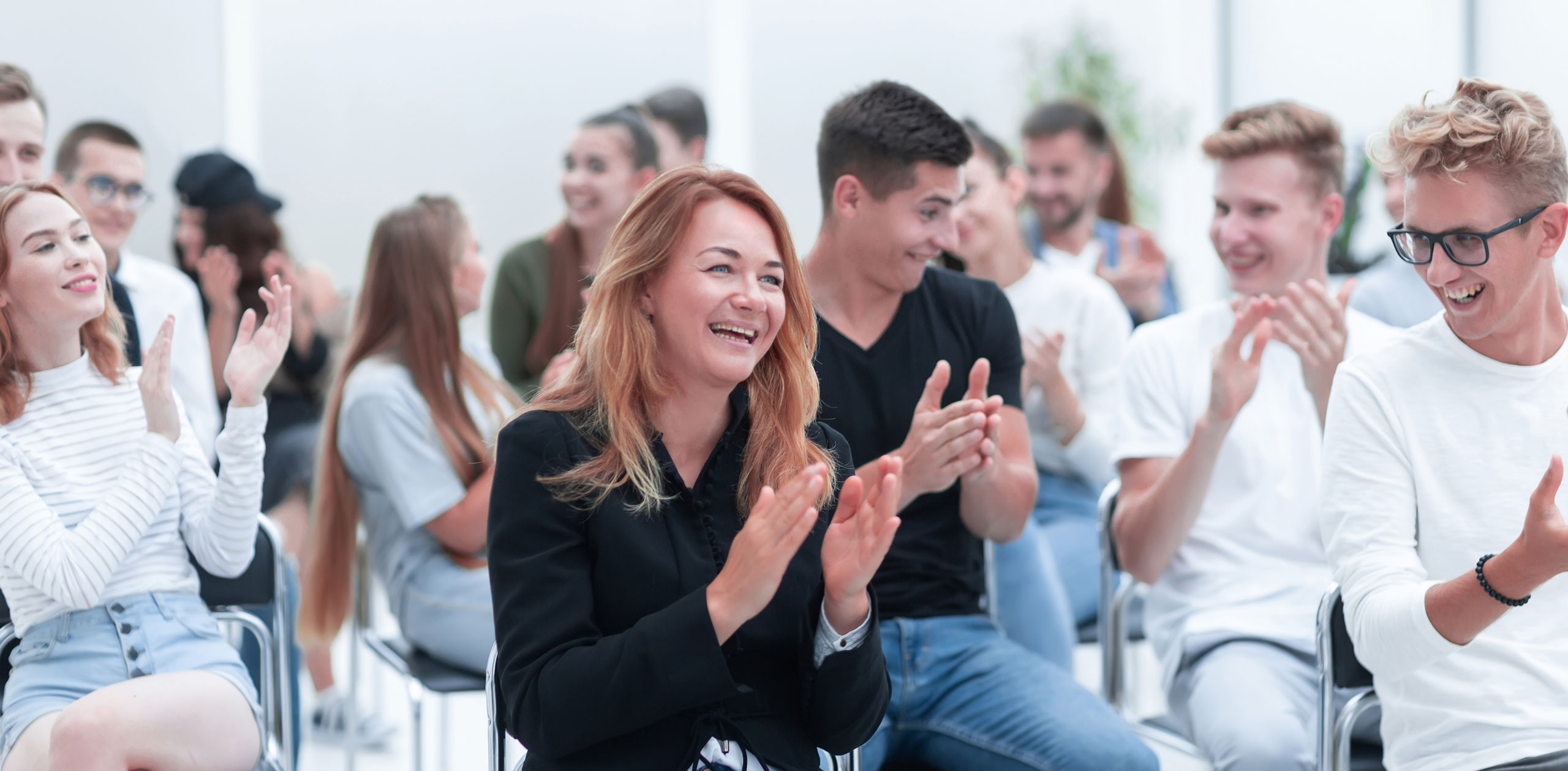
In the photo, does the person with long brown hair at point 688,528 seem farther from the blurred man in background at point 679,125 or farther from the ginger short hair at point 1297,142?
the blurred man in background at point 679,125

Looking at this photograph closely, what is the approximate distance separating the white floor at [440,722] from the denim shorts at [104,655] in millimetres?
987

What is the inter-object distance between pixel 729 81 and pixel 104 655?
4.70 m

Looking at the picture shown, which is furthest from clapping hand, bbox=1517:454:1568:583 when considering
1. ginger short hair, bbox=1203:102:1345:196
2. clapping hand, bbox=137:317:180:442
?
clapping hand, bbox=137:317:180:442

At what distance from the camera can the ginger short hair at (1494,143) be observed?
159 centimetres

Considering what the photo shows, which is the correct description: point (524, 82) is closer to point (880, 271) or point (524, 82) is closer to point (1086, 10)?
point (1086, 10)

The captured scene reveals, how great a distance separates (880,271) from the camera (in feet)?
7.17

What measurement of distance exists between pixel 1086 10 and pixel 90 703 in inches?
239

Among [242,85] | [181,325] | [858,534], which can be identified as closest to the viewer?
[858,534]

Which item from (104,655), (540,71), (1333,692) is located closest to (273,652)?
(104,655)

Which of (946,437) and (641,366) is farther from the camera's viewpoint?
(946,437)

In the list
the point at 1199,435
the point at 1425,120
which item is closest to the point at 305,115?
the point at 1199,435

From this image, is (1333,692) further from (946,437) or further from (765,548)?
(765,548)

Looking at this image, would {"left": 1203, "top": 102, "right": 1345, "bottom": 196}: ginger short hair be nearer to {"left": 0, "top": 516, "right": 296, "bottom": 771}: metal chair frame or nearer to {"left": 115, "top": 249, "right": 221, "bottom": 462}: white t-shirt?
{"left": 0, "top": 516, "right": 296, "bottom": 771}: metal chair frame

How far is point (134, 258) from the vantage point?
3.19 m
